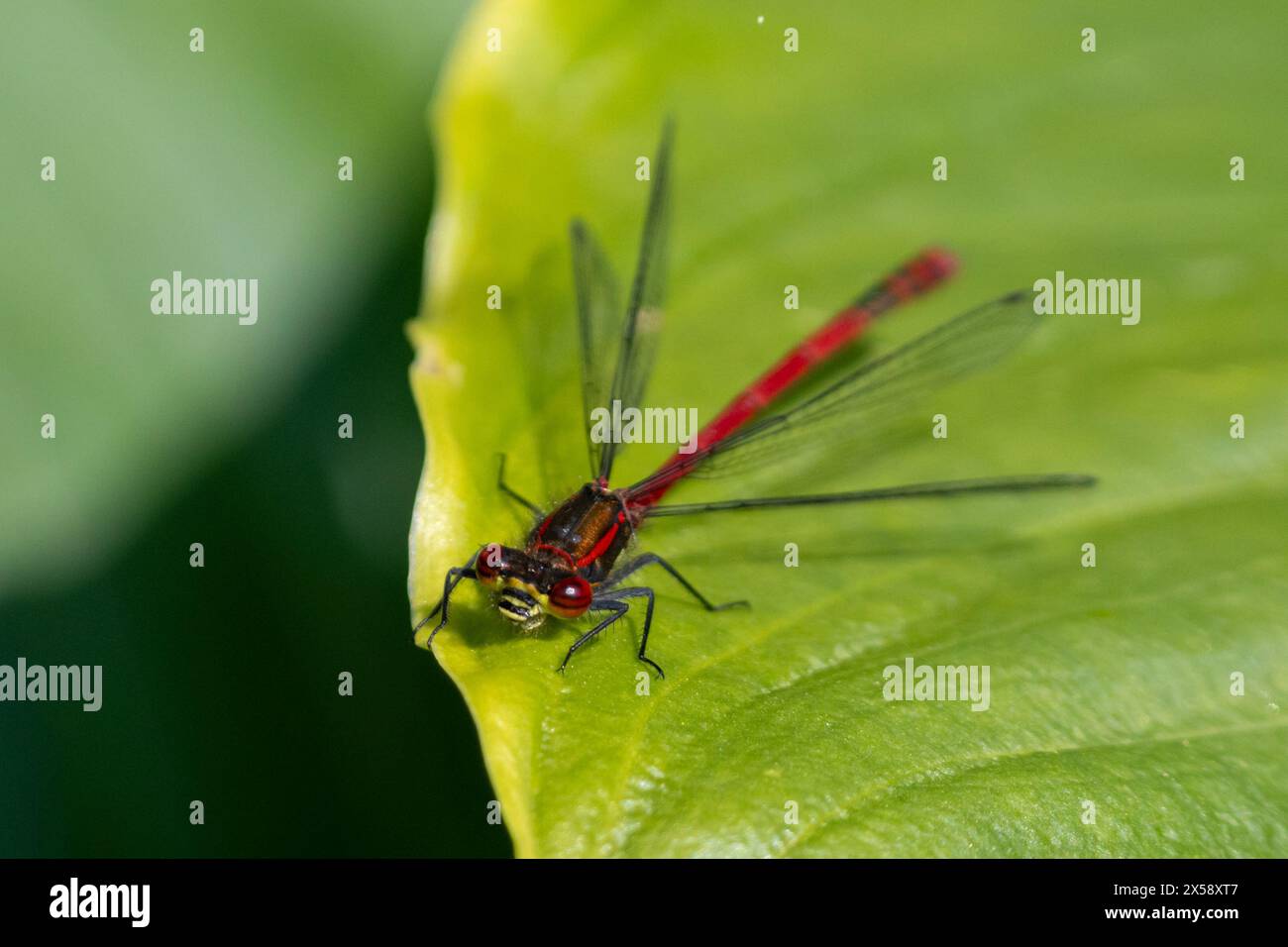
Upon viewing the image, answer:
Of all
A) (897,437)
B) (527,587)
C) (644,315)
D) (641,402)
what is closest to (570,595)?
(527,587)

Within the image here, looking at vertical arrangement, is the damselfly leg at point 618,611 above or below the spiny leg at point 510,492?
below

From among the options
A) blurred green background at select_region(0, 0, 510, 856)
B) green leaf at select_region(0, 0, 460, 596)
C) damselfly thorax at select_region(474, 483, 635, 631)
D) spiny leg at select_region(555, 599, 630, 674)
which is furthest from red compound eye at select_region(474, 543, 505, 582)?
green leaf at select_region(0, 0, 460, 596)

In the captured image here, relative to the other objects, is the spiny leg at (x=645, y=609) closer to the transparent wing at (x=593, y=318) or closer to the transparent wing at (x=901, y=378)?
the transparent wing at (x=593, y=318)

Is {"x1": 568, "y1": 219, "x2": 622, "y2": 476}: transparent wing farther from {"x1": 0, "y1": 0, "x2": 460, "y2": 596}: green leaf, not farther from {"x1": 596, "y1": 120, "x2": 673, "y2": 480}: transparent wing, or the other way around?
{"x1": 0, "y1": 0, "x2": 460, "y2": 596}: green leaf

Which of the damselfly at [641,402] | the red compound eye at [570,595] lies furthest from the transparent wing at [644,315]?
the red compound eye at [570,595]

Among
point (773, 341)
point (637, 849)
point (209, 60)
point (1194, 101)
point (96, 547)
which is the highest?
point (209, 60)

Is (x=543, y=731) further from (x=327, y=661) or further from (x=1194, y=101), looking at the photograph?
(x=1194, y=101)

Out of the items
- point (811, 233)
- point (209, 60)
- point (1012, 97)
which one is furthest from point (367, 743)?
point (1012, 97)
